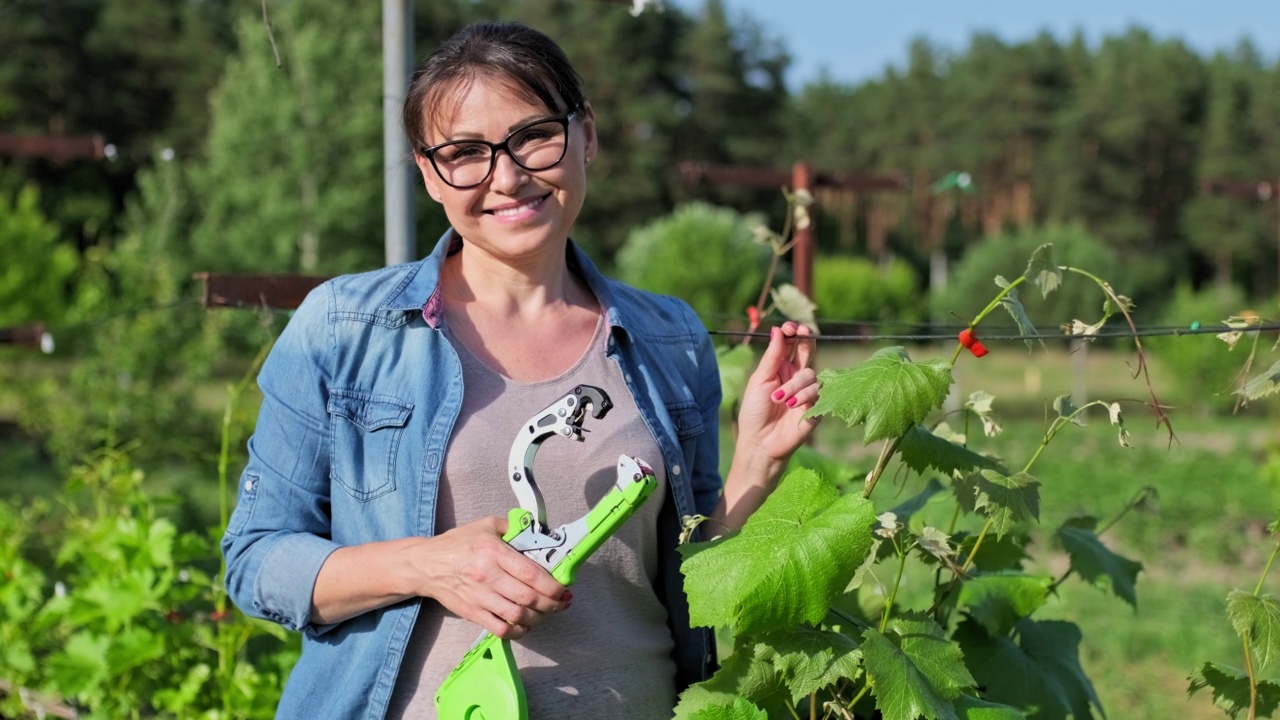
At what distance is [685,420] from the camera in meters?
1.78

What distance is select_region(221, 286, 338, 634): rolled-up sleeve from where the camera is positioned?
1587mm

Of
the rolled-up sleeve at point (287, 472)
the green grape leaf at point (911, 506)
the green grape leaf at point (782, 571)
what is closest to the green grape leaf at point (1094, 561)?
the green grape leaf at point (911, 506)

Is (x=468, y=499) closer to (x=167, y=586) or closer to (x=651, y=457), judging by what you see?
(x=651, y=457)

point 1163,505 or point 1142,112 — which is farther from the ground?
point 1142,112

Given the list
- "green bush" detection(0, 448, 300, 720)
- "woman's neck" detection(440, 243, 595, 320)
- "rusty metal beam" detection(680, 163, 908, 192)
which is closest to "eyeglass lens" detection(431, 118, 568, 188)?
"woman's neck" detection(440, 243, 595, 320)

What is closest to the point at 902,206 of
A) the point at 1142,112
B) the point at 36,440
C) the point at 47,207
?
the point at 1142,112

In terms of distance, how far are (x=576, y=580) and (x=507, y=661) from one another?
183mm

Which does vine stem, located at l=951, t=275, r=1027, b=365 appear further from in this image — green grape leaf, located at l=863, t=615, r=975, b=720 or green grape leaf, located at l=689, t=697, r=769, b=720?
green grape leaf, located at l=689, t=697, r=769, b=720

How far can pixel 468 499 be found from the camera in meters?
1.58

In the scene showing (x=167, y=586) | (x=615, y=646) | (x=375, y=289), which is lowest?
(x=167, y=586)

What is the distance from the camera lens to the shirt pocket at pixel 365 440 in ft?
5.22

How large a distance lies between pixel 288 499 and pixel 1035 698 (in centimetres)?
112

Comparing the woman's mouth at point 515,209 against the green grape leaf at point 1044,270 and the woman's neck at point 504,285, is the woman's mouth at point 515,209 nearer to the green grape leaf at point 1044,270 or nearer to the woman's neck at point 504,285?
the woman's neck at point 504,285

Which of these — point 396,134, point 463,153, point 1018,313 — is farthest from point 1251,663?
point 396,134
